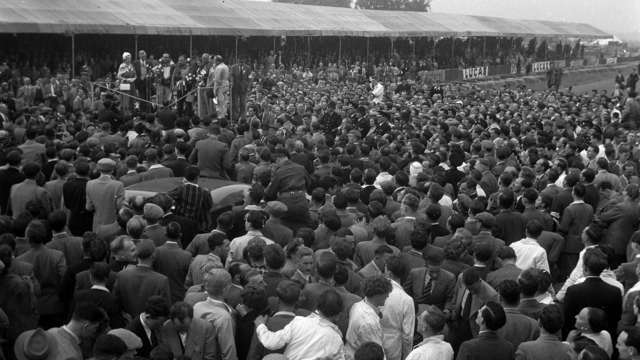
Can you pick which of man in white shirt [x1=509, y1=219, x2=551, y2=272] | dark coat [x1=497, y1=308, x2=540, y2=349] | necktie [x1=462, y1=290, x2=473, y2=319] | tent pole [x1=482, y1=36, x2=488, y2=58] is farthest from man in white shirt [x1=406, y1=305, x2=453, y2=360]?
tent pole [x1=482, y1=36, x2=488, y2=58]

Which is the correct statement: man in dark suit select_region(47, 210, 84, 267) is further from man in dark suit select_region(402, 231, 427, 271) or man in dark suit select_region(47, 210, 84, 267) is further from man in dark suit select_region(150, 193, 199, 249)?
man in dark suit select_region(402, 231, 427, 271)

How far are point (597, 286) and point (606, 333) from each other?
1.05 meters

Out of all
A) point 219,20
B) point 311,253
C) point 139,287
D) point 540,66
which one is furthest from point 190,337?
point 540,66

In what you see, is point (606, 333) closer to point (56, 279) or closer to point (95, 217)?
point (56, 279)

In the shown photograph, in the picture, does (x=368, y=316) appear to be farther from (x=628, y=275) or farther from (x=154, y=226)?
(x=628, y=275)

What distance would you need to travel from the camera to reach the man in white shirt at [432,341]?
6.14 meters

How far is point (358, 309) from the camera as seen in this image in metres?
6.67

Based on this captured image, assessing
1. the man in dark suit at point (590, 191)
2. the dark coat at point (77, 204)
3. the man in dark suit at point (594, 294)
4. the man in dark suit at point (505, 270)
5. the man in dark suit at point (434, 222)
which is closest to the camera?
the man in dark suit at point (594, 294)

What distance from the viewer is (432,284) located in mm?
7789

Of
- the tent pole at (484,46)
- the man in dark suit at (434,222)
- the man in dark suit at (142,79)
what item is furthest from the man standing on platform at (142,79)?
the tent pole at (484,46)

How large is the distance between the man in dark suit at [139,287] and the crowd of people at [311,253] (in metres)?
0.01

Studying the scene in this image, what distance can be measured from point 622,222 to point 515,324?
14.5 feet

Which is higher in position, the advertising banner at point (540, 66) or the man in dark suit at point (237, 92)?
the man in dark suit at point (237, 92)

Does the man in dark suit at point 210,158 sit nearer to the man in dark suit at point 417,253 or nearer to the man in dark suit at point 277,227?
the man in dark suit at point 277,227
